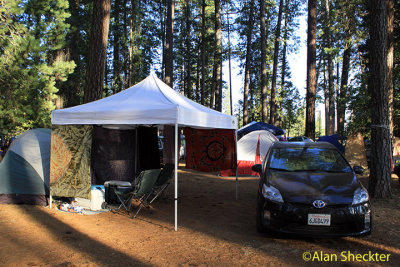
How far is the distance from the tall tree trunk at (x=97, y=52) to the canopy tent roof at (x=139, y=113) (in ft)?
7.58

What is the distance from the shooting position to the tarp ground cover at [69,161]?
6422mm

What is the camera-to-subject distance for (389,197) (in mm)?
7277

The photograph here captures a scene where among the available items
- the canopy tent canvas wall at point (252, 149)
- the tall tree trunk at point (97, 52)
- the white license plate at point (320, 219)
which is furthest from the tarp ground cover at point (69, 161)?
the canopy tent canvas wall at point (252, 149)

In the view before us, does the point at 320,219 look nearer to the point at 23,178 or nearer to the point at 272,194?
the point at 272,194

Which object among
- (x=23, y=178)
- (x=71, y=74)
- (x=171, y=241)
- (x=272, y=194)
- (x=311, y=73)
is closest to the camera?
(x=272, y=194)

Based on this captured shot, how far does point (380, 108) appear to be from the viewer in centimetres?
741

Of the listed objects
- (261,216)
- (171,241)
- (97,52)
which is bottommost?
(171,241)

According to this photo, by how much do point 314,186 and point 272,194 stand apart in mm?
660

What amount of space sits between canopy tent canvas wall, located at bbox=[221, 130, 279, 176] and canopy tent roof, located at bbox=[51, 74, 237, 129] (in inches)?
232

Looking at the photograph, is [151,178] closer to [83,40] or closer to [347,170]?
[347,170]

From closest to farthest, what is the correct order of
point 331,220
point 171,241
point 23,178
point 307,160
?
point 331,220, point 171,241, point 307,160, point 23,178

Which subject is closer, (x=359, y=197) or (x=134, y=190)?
(x=359, y=197)

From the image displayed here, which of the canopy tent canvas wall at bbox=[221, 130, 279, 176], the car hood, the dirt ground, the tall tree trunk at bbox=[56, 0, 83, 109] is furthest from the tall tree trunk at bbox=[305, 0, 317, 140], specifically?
the tall tree trunk at bbox=[56, 0, 83, 109]

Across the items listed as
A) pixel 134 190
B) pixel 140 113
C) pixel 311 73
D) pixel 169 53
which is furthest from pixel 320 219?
pixel 169 53
